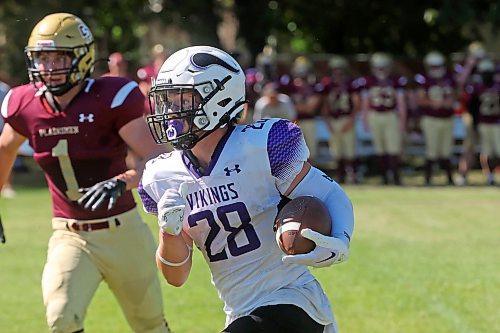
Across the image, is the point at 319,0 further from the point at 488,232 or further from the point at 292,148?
the point at 292,148

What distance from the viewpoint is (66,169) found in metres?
5.07

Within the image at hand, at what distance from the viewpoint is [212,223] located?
3.80 meters

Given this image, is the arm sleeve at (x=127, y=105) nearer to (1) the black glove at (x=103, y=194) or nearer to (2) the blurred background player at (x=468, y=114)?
(1) the black glove at (x=103, y=194)

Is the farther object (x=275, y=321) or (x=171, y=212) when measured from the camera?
(x=275, y=321)

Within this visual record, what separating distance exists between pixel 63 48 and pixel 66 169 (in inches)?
24.0

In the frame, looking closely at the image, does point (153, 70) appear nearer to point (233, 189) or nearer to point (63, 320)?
point (63, 320)

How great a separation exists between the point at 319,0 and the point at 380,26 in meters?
1.78

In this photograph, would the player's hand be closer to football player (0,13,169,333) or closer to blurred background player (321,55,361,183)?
football player (0,13,169,333)

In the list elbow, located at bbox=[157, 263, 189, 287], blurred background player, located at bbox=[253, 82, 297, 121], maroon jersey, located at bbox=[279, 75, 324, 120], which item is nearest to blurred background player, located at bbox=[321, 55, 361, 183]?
maroon jersey, located at bbox=[279, 75, 324, 120]

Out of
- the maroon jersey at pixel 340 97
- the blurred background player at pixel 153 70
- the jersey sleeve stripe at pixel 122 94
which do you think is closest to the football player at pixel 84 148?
the jersey sleeve stripe at pixel 122 94

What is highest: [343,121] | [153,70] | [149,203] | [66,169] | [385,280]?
[149,203]

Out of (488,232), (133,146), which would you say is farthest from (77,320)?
(488,232)

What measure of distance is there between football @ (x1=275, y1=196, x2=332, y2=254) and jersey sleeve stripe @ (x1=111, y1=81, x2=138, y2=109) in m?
1.66

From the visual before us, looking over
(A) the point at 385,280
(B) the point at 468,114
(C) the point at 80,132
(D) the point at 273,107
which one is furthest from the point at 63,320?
(B) the point at 468,114
